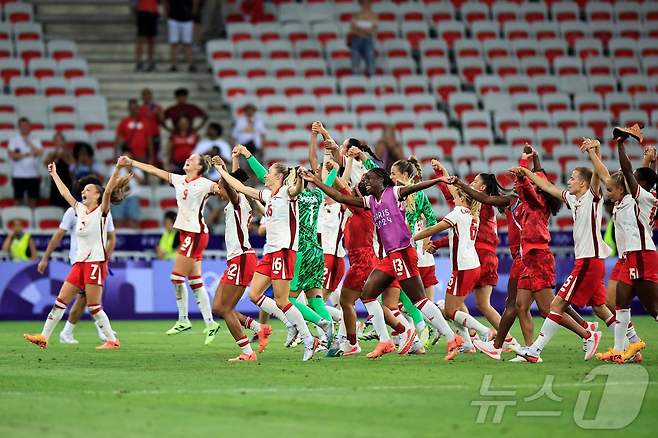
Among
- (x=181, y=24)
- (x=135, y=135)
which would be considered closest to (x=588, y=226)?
(x=135, y=135)

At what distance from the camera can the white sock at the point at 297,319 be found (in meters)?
15.1

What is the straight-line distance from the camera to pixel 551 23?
116 feet

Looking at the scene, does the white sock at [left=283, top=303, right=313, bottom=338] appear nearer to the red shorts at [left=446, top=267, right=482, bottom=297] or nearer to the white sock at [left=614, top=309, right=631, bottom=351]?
the red shorts at [left=446, top=267, right=482, bottom=297]

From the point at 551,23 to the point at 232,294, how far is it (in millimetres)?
21902

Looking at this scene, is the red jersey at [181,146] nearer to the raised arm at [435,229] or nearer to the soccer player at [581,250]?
the raised arm at [435,229]

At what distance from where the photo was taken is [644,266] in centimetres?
1447

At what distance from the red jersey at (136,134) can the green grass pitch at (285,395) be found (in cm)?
1169

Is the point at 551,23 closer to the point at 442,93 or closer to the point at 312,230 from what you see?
the point at 442,93

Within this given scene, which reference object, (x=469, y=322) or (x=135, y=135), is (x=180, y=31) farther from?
(x=469, y=322)

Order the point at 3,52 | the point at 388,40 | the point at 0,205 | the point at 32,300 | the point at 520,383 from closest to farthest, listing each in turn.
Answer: the point at 520,383
the point at 32,300
the point at 0,205
the point at 3,52
the point at 388,40

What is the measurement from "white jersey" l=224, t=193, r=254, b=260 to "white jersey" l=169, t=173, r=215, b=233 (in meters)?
1.02

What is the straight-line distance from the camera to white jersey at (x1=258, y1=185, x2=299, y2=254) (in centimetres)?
1511

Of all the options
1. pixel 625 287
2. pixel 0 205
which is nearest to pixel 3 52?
pixel 0 205

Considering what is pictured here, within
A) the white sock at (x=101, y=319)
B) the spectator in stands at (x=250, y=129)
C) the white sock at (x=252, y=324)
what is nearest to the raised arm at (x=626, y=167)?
the white sock at (x=252, y=324)
